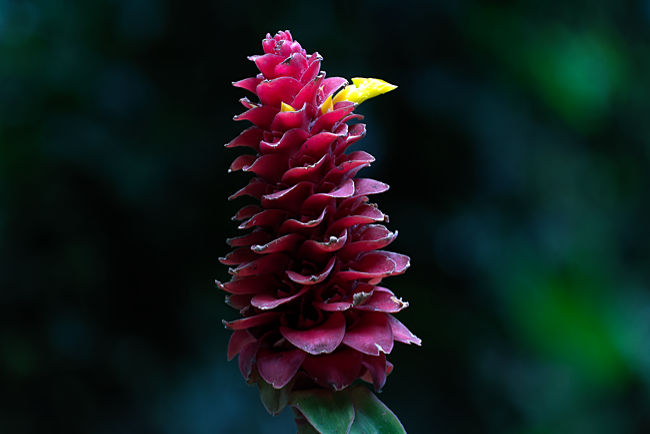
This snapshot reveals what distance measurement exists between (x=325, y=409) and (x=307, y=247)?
239 mm

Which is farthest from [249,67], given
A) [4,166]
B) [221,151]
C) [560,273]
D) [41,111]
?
[560,273]

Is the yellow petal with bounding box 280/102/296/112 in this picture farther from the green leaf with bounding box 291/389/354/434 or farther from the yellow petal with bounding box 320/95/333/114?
the green leaf with bounding box 291/389/354/434

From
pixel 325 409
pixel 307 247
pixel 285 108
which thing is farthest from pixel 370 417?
pixel 285 108

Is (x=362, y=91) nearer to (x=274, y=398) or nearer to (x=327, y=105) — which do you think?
(x=327, y=105)

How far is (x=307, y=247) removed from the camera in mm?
998

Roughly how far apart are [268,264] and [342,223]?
0.42 feet

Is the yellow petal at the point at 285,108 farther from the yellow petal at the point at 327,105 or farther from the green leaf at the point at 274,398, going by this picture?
the green leaf at the point at 274,398

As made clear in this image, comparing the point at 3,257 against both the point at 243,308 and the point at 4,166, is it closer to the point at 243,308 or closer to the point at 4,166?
the point at 4,166

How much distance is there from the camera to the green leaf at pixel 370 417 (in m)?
0.99

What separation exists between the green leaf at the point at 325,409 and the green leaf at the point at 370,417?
0.11 ft

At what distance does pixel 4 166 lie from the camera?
7.79ft

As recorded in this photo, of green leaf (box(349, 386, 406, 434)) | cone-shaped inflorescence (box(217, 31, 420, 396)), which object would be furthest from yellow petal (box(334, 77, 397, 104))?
green leaf (box(349, 386, 406, 434))

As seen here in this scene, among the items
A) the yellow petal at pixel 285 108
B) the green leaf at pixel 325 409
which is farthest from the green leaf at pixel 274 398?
the yellow petal at pixel 285 108

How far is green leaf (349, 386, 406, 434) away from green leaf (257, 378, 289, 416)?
110mm
